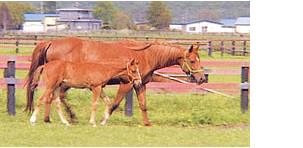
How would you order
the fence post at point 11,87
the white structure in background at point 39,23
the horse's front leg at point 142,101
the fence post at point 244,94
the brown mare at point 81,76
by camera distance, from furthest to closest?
1. the white structure in background at point 39,23
2. the fence post at point 244,94
3. the fence post at point 11,87
4. the horse's front leg at point 142,101
5. the brown mare at point 81,76

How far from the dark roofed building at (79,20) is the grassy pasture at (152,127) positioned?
33.5 meters

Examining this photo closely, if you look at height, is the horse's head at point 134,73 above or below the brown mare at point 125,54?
below

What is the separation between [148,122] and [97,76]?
1270 mm

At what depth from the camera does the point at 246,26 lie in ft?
181

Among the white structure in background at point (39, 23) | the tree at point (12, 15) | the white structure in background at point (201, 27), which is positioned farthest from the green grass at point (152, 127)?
the white structure in background at point (201, 27)

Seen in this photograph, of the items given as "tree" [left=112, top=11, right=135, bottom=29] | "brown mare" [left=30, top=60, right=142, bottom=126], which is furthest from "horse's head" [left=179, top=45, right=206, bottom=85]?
"tree" [left=112, top=11, right=135, bottom=29]

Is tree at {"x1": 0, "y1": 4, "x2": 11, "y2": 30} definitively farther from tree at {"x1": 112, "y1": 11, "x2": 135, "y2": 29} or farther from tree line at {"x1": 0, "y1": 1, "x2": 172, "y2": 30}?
tree at {"x1": 112, "y1": 11, "x2": 135, "y2": 29}

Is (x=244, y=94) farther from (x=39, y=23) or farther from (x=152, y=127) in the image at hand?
(x=39, y=23)

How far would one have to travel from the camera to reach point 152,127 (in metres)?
8.29

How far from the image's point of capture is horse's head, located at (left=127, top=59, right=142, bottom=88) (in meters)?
8.67

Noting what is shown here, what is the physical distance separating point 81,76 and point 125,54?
3.70 ft

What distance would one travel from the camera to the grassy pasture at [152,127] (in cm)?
711

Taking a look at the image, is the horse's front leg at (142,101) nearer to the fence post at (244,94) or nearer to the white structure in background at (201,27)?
the fence post at (244,94)
